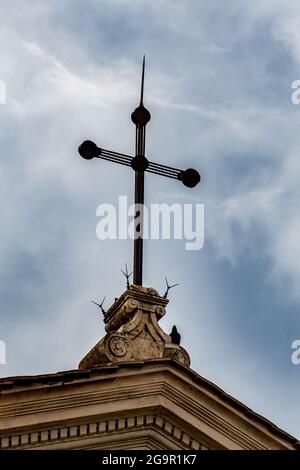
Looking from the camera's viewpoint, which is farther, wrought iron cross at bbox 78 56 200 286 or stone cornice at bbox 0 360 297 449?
wrought iron cross at bbox 78 56 200 286

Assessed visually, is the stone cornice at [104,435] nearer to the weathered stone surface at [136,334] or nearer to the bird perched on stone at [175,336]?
the weathered stone surface at [136,334]

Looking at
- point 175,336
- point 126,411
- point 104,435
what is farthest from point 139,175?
point 104,435

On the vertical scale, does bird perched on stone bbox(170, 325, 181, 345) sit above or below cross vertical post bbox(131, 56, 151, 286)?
below

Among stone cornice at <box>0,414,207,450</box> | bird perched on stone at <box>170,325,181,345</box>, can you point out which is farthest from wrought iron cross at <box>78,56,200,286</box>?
stone cornice at <box>0,414,207,450</box>

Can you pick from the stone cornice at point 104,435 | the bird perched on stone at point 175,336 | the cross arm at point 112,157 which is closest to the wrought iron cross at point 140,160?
the cross arm at point 112,157

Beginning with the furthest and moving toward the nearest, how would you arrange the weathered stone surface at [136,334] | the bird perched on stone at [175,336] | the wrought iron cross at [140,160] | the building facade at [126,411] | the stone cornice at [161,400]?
the wrought iron cross at [140,160]
the bird perched on stone at [175,336]
the weathered stone surface at [136,334]
the stone cornice at [161,400]
the building facade at [126,411]

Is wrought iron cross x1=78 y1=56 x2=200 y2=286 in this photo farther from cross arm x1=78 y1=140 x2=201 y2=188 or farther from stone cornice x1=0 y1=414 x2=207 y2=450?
stone cornice x1=0 y1=414 x2=207 y2=450

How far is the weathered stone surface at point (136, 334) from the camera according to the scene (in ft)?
78.2

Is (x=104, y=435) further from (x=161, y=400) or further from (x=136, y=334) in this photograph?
(x=136, y=334)

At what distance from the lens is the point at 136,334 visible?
24531 mm

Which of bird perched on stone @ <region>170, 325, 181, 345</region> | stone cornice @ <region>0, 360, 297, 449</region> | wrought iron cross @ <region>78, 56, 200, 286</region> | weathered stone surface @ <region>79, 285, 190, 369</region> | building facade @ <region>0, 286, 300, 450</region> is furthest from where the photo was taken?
wrought iron cross @ <region>78, 56, 200, 286</region>

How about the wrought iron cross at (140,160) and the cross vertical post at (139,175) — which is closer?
the cross vertical post at (139,175)

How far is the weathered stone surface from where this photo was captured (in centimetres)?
2383
